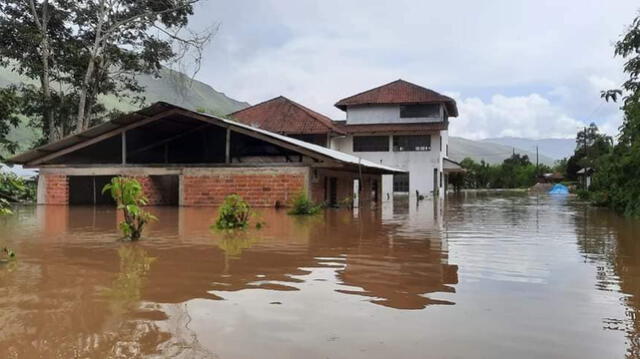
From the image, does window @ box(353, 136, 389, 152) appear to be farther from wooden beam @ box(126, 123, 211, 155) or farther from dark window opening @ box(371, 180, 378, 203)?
wooden beam @ box(126, 123, 211, 155)

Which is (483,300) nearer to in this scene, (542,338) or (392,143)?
(542,338)

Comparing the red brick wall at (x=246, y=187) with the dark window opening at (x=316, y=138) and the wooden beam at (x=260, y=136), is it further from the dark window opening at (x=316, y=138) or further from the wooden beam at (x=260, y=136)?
the dark window opening at (x=316, y=138)

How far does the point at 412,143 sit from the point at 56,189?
80.6 ft

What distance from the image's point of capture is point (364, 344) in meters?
3.86

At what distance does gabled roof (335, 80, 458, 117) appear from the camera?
133 ft

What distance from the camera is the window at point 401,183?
134ft

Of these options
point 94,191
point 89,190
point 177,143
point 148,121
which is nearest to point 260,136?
point 148,121

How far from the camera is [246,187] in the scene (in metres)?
21.0

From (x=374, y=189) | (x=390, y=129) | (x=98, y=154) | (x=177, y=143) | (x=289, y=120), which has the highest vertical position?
Answer: (x=289, y=120)

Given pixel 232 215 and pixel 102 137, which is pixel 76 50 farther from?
pixel 232 215

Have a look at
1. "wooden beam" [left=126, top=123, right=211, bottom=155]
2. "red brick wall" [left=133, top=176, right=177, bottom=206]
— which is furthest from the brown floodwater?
"wooden beam" [left=126, top=123, right=211, bottom=155]

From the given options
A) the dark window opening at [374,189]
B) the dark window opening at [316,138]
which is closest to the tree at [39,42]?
the dark window opening at [316,138]

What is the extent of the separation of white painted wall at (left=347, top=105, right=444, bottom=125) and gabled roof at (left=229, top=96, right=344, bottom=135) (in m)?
1.90

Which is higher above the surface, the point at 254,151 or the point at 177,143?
the point at 177,143
